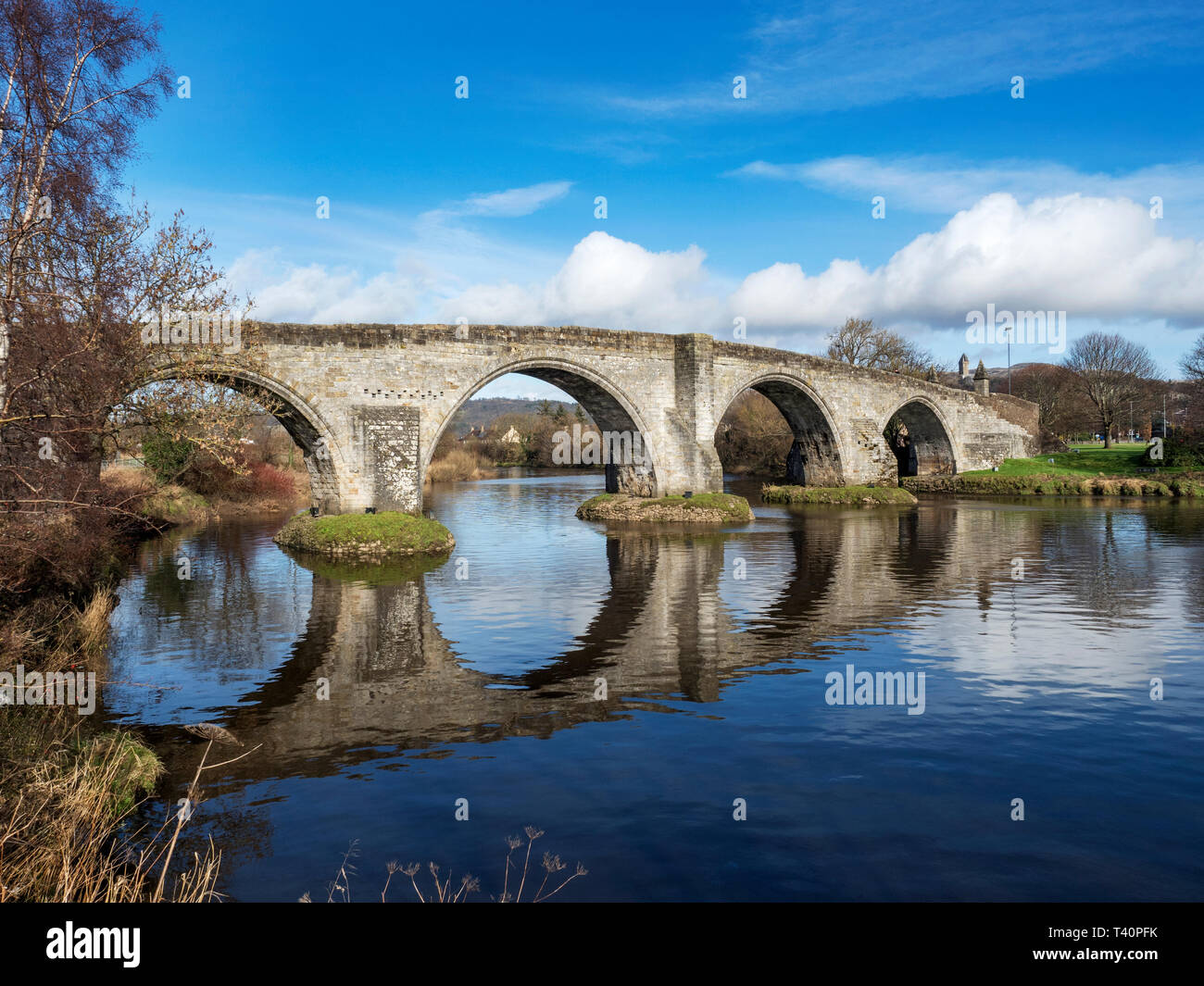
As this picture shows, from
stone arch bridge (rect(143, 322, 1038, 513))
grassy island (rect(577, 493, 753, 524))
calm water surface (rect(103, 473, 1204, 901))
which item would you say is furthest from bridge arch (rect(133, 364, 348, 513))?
grassy island (rect(577, 493, 753, 524))

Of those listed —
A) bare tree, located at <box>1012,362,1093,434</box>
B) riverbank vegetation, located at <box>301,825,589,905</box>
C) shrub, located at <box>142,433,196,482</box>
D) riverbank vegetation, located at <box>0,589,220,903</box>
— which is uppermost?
bare tree, located at <box>1012,362,1093,434</box>

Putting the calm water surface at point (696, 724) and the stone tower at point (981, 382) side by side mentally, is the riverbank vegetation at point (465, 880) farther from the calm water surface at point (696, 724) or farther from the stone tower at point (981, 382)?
the stone tower at point (981, 382)

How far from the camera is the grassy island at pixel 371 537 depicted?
22.8 metres

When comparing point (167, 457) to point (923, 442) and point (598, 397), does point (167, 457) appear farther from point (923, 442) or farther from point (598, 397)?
point (923, 442)

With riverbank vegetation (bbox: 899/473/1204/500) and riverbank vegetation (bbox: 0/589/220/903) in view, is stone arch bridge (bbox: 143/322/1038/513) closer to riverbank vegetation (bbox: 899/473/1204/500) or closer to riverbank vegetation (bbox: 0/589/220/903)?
riverbank vegetation (bbox: 899/473/1204/500)

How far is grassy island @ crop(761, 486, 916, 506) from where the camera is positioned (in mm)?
38688

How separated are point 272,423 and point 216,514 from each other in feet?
54.2

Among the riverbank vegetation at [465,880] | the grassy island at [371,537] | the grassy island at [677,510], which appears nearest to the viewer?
the riverbank vegetation at [465,880]

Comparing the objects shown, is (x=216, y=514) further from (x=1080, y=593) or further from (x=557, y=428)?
(x=557, y=428)

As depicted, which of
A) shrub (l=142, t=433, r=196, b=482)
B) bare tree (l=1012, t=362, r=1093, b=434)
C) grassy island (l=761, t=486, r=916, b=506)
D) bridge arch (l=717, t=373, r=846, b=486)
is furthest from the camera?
bare tree (l=1012, t=362, r=1093, b=434)

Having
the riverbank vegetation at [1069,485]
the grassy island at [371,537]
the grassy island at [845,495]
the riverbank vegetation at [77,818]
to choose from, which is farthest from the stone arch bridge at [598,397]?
the riverbank vegetation at [77,818]

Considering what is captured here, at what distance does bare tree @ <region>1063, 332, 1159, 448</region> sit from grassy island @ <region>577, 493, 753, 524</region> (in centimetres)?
4146

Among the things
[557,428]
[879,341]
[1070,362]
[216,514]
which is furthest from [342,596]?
[1070,362]

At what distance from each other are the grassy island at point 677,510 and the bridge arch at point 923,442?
21.2 metres
